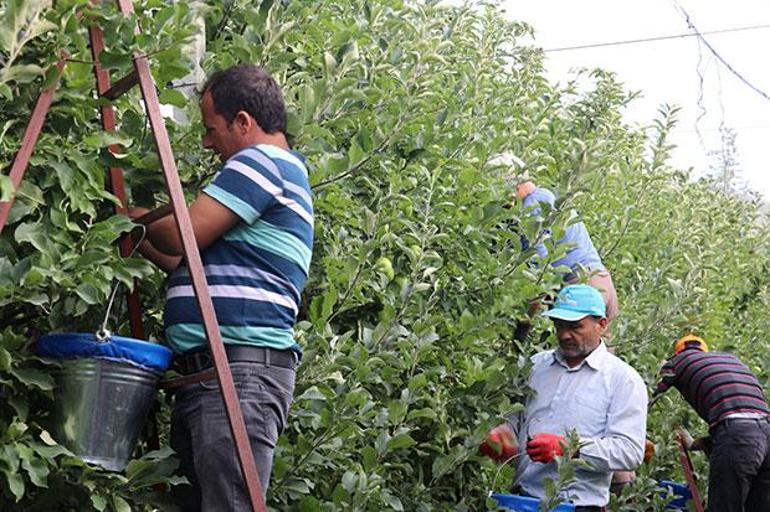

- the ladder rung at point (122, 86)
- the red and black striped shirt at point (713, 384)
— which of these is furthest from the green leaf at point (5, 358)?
the red and black striped shirt at point (713, 384)

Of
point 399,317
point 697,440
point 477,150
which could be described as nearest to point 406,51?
point 477,150

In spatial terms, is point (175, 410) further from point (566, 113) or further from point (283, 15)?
point (566, 113)

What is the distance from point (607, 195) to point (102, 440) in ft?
14.9

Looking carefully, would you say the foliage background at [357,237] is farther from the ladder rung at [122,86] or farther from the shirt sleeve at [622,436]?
the shirt sleeve at [622,436]

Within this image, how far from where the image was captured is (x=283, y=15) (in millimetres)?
4266

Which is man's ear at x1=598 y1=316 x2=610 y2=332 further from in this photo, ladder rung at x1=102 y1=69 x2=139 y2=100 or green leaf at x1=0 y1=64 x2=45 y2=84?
green leaf at x1=0 y1=64 x2=45 y2=84

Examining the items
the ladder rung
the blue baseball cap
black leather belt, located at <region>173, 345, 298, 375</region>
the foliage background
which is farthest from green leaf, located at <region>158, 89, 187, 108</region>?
the blue baseball cap

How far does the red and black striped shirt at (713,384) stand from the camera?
22.1 feet

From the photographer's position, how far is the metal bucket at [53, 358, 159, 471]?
3.32 metres

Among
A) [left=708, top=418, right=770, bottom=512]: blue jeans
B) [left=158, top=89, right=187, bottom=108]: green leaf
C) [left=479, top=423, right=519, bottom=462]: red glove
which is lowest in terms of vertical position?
[left=708, top=418, right=770, bottom=512]: blue jeans

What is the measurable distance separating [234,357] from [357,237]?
1.31 metres

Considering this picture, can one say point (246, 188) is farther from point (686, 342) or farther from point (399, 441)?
point (686, 342)

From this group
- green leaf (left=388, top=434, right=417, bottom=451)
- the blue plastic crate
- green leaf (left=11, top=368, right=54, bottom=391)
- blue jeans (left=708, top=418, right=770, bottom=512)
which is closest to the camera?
green leaf (left=11, top=368, right=54, bottom=391)

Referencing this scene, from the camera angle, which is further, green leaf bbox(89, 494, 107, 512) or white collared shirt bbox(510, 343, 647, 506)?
white collared shirt bbox(510, 343, 647, 506)
